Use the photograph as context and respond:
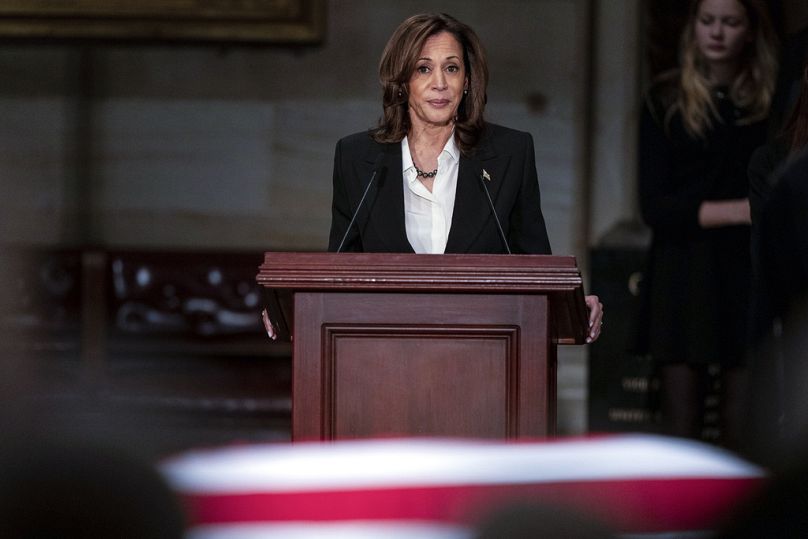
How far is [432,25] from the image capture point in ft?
10.5

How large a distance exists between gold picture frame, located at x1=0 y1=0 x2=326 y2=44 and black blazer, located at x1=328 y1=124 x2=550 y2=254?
13.4 ft

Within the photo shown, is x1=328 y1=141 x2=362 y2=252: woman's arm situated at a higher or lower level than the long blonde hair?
lower

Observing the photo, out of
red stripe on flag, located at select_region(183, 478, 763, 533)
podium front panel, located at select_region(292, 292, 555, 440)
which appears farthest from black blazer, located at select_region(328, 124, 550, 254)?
red stripe on flag, located at select_region(183, 478, 763, 533)

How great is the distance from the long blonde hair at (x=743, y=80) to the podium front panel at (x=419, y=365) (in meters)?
2.33

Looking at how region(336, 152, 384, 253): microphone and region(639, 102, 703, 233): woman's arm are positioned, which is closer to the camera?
region(336, 152, 384, 253): microphone

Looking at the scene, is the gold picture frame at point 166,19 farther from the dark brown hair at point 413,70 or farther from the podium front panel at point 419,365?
the podium front panel at point 419,365

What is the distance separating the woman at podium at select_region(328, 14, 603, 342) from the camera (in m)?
3.11

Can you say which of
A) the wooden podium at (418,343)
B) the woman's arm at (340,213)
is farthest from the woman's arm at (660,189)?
the wooden podium at (418,343)

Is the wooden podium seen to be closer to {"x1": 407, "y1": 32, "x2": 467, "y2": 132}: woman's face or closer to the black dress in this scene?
{"x1": 407, "y1": 32, "x2": 467, "y2": 132}: woman's face

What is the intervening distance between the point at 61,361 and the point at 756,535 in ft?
19.6

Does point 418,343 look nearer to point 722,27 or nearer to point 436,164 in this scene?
point 436,164

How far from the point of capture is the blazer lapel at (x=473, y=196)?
308 centimetres

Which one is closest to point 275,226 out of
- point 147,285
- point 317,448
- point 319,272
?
point 147,285

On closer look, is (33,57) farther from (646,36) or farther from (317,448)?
(317,448)
